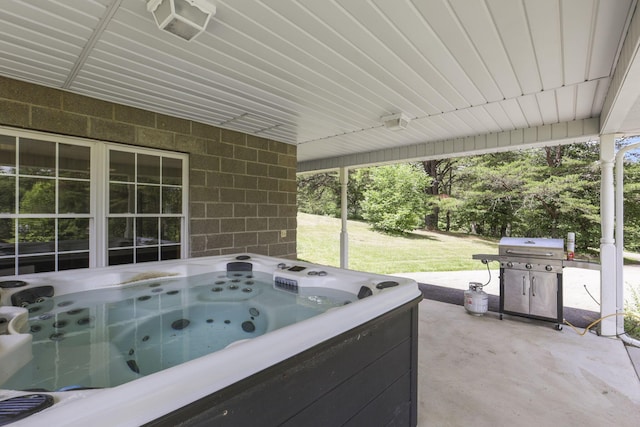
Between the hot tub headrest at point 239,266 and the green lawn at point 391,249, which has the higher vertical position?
the hot tub headrest at point 239,266

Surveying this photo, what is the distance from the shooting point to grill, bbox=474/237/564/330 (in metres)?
3.45

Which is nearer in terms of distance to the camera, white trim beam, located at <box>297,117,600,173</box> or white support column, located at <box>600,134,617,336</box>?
white support column, located at <box>600,134,617,336</box>

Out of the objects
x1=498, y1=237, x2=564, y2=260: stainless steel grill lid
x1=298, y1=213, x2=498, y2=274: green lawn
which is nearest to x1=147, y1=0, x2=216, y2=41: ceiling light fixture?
x1=498, y1=237, x2=564, y2=260: stainless steel grill lid

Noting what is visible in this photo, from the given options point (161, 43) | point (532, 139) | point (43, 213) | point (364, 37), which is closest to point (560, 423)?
point (364, 37)

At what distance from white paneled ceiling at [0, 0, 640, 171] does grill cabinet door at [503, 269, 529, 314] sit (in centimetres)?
179

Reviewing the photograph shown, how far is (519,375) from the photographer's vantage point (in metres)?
2.49

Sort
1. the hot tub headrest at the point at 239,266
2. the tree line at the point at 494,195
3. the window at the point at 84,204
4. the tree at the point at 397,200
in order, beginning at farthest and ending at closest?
1. the tree at the point at 397,200
2. the tree line at the point at 494,195
3. the hot tub headrest at the point at 239,266
4. the window at the point at 84,204

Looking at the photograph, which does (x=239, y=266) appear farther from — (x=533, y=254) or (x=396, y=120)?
(x=533, y=254)

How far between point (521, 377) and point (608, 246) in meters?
1.98

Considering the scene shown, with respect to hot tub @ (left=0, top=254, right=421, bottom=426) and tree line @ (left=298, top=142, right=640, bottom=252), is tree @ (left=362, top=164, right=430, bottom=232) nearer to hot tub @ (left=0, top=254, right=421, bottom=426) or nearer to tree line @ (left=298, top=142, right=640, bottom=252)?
tree line @ (left=298, top=142, right=640, bottom=252)

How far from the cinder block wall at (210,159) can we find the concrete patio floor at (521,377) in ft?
8.62

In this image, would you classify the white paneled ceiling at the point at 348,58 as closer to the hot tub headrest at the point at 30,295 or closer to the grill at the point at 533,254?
the grill at the point at 533,254

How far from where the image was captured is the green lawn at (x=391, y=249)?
27.5 feet

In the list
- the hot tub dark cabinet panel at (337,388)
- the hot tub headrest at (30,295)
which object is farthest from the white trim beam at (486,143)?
the hot tub headrest at (30,295)
